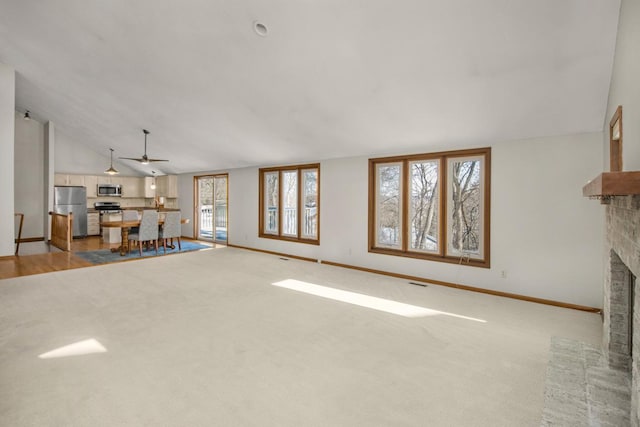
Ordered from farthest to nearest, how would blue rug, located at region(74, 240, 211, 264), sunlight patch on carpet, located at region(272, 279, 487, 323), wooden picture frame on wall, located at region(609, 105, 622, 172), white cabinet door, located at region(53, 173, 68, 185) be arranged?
white cabinet door, located at region(53, 173, 68, 185) → blue rug, located at region(74, 240, 211, 264) → sunlight patch on carpet, located at region(272, 279, 487, 323) → wooden picture frame on wall, located at region(609, 105, 622, 172)

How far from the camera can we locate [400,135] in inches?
185

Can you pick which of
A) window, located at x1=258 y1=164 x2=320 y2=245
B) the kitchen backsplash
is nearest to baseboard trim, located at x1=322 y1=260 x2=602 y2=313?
window, located at x1=258 y1=164 x2=320 y2=245

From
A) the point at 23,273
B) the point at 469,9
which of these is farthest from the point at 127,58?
the point at 469,9

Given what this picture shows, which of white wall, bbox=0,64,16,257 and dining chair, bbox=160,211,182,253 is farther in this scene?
dining chair, bbox=160,211,182,253

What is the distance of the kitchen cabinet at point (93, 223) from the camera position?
938 cm

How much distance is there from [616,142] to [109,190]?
38.5ft

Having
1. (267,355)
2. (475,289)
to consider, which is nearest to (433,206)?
(475,289)

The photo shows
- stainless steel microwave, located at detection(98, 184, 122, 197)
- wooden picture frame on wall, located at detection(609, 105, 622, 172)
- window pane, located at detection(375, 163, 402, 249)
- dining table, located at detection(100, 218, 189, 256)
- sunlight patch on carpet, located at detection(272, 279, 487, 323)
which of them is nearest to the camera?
wooden picture frame on wall, located at detection(609, 105, 622, 172)

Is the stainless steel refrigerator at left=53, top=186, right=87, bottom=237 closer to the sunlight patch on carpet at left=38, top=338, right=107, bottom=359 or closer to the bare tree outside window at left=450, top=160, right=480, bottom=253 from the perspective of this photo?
the sunlight patch on carpet at left=38, top=338, right=107, bottom=359

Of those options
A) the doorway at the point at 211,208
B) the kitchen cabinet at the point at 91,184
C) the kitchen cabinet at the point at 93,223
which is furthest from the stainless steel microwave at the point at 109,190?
the doorway at the point at 211,208

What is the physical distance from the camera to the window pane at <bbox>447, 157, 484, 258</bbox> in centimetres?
466

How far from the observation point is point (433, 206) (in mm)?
5145

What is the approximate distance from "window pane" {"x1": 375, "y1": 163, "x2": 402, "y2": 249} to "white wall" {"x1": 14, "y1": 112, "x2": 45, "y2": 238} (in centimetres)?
905

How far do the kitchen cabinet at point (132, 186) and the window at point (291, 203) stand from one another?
5623 mm
